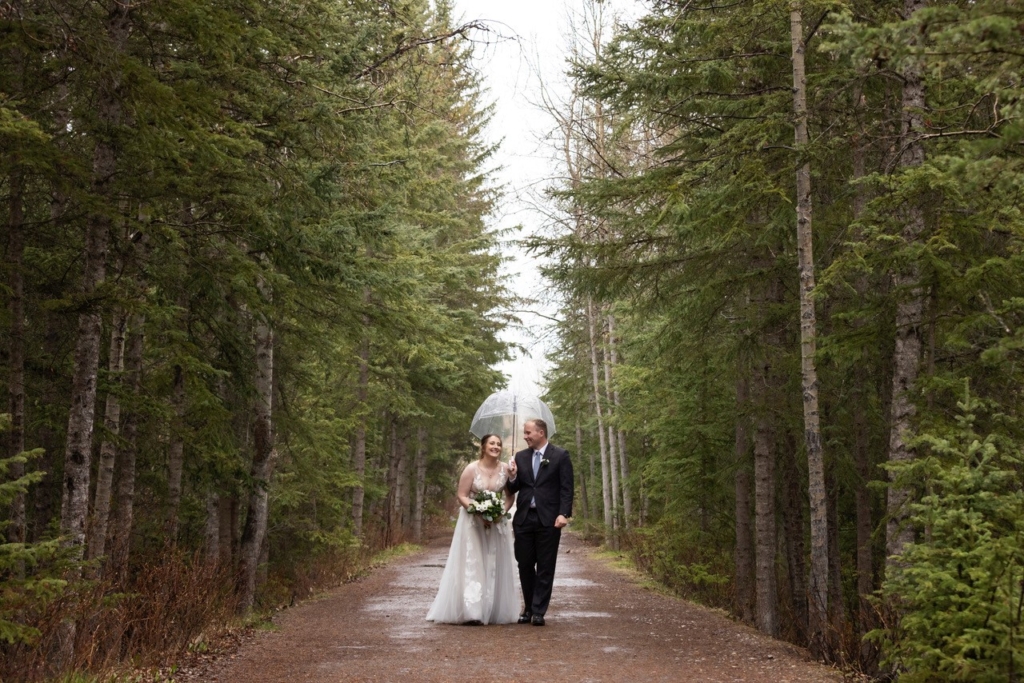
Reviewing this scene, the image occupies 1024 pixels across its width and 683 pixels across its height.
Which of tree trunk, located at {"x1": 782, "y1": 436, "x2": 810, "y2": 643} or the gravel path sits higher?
tree trunk, located at {"x1": 782, "y1": 436, "x2": 810, "y2": 643}

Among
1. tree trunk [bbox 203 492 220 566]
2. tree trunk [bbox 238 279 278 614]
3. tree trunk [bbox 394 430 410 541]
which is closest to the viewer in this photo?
tree trunk [bbox 238 279 278 614]

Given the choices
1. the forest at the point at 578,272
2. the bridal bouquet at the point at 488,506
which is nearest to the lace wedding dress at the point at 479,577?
the bridal bouquet at the point at 488,506

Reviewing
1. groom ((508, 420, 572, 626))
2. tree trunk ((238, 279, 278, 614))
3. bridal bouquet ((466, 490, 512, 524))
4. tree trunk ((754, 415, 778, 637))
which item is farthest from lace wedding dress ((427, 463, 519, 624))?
tree trunk ((754, 415, 778, 637))

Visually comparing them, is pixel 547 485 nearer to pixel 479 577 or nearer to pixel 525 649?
pixel 479 577

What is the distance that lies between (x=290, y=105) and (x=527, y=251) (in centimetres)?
361

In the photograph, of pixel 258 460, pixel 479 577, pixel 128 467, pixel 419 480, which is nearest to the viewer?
pixel 128 467

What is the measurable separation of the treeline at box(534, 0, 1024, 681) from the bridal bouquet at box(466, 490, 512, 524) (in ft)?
10.5

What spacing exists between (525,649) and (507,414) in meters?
4.29

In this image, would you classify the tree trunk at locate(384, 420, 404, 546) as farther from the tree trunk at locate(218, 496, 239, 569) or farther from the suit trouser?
the suit trouser

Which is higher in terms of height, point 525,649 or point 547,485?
point 547,485

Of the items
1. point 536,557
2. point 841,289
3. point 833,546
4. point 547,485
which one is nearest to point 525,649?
point 536,557

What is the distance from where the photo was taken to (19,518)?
869 centimetres

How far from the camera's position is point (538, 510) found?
10953 millimetres

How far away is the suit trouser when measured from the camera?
35.6 ft
